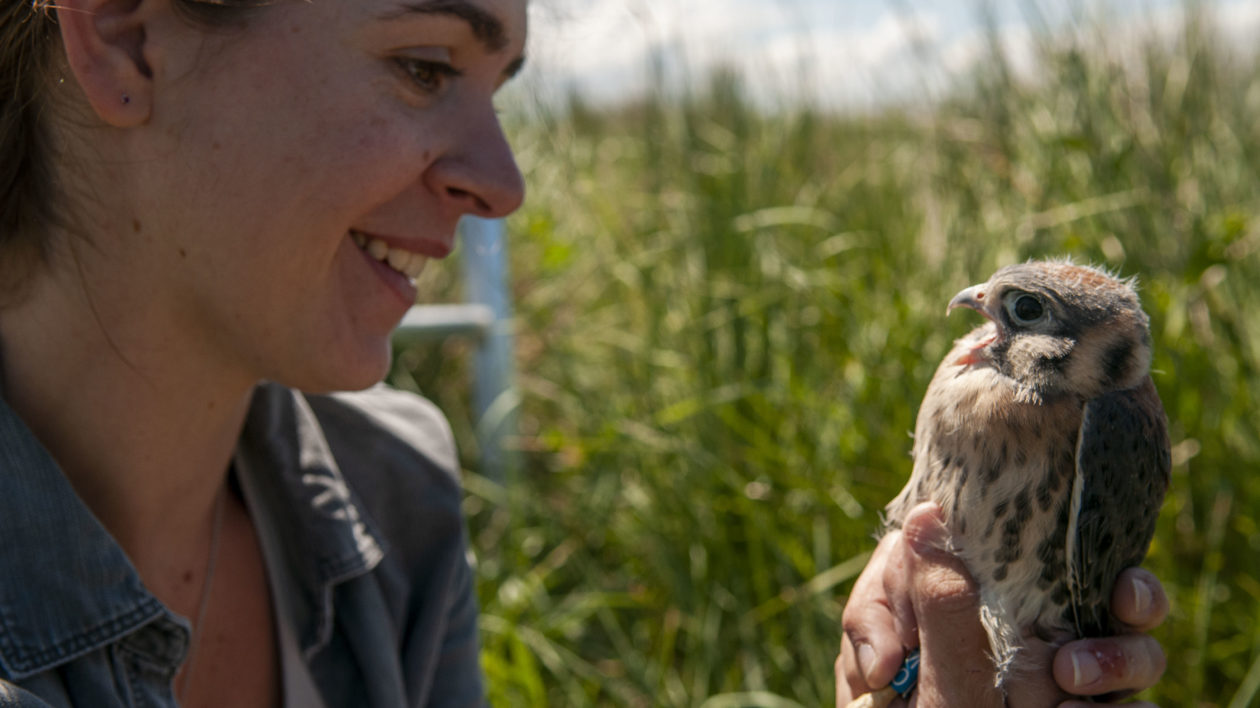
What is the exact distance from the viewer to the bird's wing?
4.29 ft

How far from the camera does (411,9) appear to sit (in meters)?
1.40

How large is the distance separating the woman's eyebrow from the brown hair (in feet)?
0.73

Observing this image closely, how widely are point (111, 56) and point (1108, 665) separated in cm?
167

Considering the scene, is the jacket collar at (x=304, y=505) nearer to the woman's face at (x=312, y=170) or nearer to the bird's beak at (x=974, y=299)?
the woman's face at (x=312, y=170)

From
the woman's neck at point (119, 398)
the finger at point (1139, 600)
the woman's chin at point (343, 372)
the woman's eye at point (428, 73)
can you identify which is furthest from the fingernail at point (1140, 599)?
the woman's neck at point (119, 398)

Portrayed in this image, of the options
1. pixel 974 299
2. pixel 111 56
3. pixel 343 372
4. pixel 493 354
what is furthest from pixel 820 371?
pixel 111 56

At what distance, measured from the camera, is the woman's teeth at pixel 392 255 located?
1546mm

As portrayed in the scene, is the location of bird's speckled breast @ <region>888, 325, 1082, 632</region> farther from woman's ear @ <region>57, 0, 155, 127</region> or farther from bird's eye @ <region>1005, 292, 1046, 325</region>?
woman's ear @ <region>57, 0, 155, 127</region>

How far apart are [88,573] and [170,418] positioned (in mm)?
304

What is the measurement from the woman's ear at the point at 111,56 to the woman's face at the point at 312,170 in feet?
0.09

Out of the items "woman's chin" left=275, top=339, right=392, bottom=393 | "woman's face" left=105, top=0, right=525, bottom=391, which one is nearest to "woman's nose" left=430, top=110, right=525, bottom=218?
"woman's face" left=105, top=0, right=525, bottom=391

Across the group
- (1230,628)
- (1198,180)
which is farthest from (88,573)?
(1198,180)

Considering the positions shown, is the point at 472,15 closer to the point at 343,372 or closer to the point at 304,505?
the point at 343,372

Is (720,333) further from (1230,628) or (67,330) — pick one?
(67,330)
